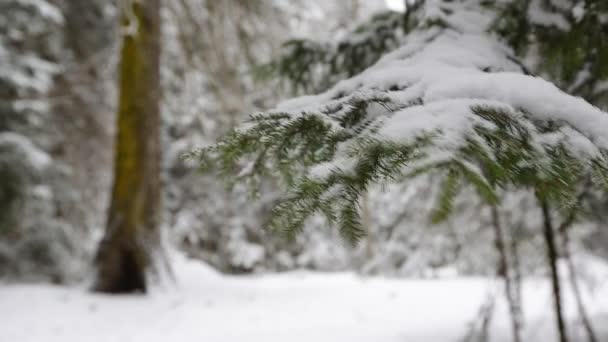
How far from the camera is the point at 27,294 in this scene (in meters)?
5.07

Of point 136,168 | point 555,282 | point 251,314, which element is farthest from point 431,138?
point 136,168

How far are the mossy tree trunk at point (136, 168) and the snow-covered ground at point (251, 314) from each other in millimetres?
366

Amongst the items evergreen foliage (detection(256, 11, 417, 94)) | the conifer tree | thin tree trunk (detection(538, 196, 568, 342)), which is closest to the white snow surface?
the conifer tree

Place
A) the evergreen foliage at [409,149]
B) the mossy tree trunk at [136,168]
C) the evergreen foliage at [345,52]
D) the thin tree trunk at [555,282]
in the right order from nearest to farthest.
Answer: the evergreen foliage at [409,149], the thin tree trunk at [555,282], the evergreen foliage at [345,52], the mossy tree trunk at [136,168]

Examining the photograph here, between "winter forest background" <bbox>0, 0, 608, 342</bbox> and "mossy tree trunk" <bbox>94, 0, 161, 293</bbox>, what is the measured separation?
0.08 ft

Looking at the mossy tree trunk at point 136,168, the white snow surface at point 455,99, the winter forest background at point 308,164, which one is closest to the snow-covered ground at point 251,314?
the winter forest background at point 308,164

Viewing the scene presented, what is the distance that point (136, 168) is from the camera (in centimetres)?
524

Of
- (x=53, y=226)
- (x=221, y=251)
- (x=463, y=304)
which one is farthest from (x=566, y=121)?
(x=221, y=251)

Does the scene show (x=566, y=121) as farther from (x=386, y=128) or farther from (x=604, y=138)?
(x=386, y=128)

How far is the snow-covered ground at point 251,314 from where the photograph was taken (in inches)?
142

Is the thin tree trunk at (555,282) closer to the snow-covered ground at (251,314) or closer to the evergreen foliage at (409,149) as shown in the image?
the snow-covered ground at (251,314)

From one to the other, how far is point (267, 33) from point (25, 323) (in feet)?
15.5

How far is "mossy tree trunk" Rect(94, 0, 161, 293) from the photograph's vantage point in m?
5.07

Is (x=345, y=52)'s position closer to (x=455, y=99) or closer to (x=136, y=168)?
(x=455, y=99)
